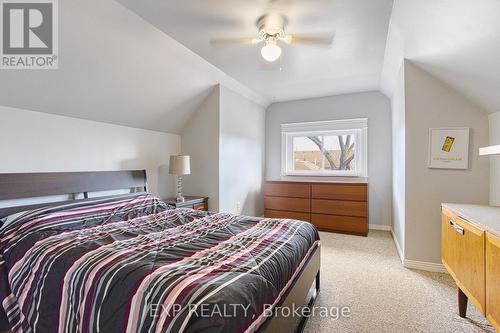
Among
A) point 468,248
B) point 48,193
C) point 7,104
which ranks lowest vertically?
point 468,248

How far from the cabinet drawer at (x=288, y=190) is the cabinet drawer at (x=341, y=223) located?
1.39 ft

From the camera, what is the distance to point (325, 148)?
4883 millimetres

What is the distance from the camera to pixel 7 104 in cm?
215

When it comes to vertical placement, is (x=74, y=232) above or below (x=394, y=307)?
above

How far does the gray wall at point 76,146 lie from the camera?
218cm

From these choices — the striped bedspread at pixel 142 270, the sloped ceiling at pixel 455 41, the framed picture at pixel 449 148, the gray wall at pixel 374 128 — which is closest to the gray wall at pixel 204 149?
the striped bedspread at pixel 142 270

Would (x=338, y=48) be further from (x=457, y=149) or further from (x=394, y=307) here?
(x=394, y=307)

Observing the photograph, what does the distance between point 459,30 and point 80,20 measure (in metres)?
3.00

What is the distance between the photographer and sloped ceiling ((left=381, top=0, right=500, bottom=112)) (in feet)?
5.66

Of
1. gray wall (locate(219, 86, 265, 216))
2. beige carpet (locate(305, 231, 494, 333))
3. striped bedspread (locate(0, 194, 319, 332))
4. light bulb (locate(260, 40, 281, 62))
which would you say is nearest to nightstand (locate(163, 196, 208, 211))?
gray wall (locate(219, 86, 265, 216))

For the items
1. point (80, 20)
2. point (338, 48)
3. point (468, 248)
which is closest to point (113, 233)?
point (80, 20)

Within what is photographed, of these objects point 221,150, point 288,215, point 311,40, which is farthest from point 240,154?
point 311,40

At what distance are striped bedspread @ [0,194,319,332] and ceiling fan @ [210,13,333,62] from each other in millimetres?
1515

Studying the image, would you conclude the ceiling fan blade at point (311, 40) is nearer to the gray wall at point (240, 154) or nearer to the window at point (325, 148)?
the gray wall at point (240, 154)
